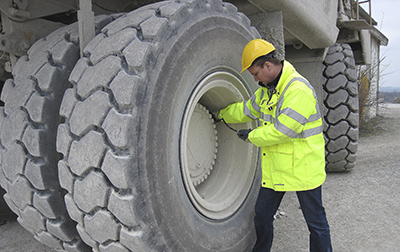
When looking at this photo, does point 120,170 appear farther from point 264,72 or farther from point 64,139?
point 264,72

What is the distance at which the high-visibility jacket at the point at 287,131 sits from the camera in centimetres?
208

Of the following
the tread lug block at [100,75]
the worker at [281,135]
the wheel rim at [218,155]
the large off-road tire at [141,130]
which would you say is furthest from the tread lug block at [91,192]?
the worker at [281,135]

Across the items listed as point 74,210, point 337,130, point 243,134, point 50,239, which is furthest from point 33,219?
point 337,130

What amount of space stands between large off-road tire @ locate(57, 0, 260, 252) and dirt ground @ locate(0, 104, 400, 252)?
3.95 feet

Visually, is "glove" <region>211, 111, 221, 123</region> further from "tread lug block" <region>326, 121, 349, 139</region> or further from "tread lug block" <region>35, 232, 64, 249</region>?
"tread lug block" <region>326, 121, 349, 139</region>

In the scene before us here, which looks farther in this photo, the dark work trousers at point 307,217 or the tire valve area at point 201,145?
the dark work trousers at point 307,217

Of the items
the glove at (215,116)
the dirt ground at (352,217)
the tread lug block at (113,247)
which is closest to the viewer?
the tread lug block at (113,247)

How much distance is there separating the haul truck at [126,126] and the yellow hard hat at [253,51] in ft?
0.26

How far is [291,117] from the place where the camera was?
2.06m

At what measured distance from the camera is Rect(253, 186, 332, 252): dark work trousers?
2316 mm

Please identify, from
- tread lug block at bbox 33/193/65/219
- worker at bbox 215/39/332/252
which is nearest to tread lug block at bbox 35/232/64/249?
tread lug block at bbox 33/193/65/219

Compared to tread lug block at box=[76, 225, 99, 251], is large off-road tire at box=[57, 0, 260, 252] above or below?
above

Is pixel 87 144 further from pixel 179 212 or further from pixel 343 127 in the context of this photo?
pixel 343 127

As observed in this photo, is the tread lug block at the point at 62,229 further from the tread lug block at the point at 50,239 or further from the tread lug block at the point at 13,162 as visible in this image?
the tread lug block at the point at 13,162
